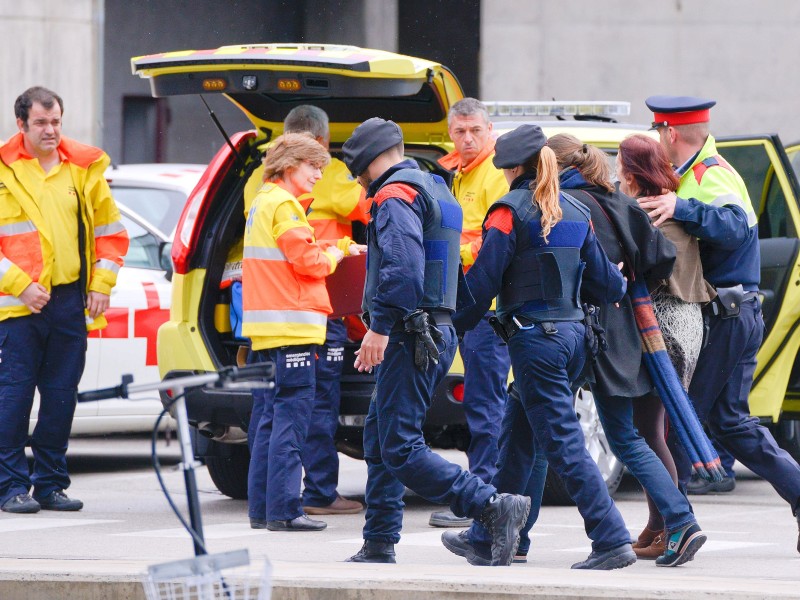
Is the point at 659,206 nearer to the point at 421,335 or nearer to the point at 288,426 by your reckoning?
the point at 421,335

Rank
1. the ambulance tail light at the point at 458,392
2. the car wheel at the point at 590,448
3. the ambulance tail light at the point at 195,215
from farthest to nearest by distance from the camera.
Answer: the car wheel at the point at 590,448, the ambulance tail light at the point at 195,215, the ambulance tail light at the point at 458,392

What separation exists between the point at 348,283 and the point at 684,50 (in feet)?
36.5

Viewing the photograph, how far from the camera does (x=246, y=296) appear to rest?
24.1ft

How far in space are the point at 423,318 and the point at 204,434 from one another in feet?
8.57

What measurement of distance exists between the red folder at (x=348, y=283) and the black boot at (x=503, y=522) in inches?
71.9

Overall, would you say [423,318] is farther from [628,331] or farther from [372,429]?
[628,331]

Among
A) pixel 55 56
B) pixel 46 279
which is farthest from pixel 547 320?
pixel 55 56

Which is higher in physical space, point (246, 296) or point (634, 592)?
point (246, 296)

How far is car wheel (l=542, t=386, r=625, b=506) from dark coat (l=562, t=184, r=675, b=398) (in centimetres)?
180

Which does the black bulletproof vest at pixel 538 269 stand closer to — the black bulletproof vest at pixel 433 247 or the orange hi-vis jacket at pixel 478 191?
the black bulletproof vest at pixel 433 247

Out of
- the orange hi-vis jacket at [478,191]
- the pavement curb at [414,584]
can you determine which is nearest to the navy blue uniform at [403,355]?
the pavement curb at [414,584]

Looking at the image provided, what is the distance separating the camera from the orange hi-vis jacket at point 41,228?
26.2 feet

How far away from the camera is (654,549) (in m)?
6.59

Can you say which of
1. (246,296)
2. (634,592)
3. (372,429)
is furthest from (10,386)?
(634,592)
